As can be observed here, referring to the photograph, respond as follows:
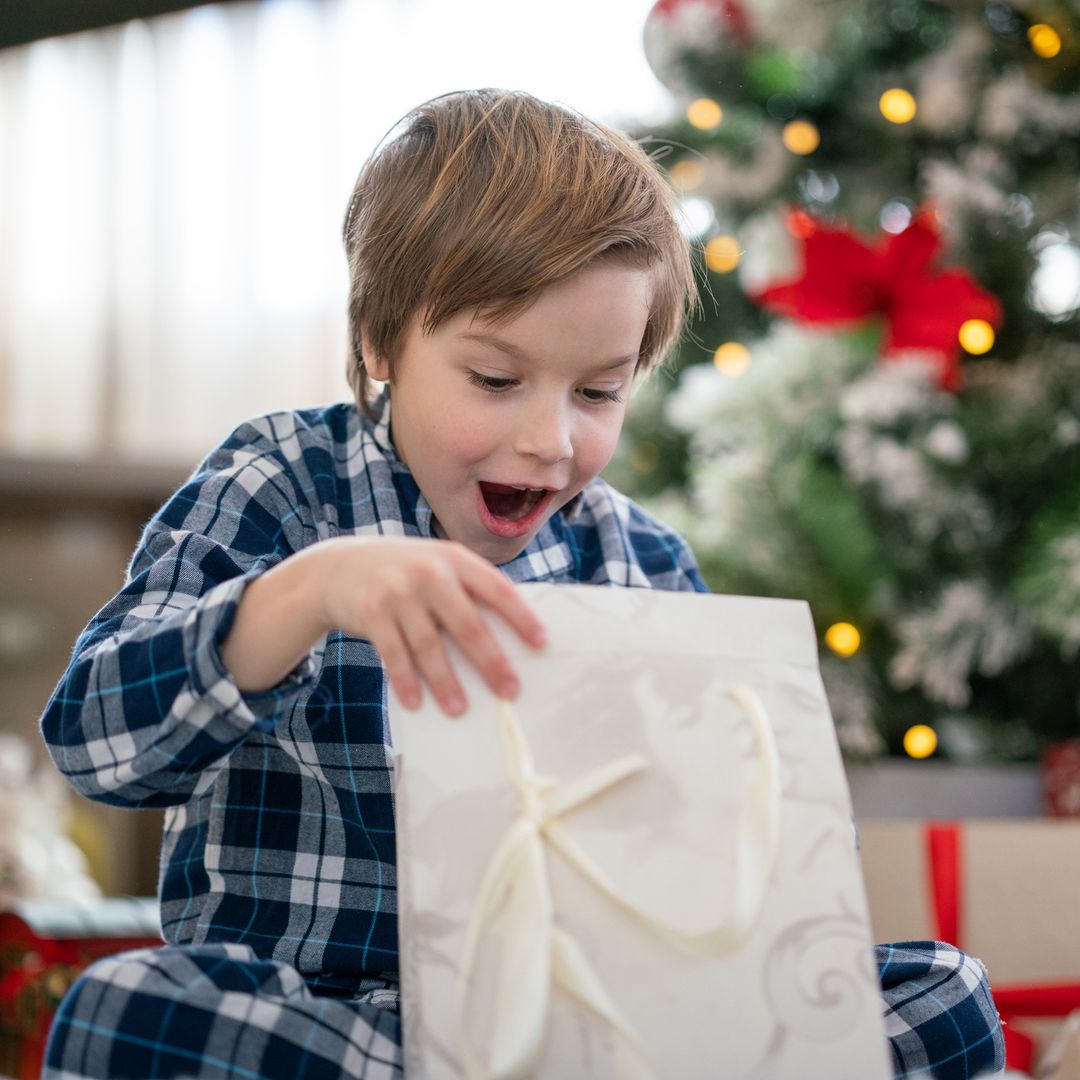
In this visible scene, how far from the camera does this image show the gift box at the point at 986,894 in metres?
1.13

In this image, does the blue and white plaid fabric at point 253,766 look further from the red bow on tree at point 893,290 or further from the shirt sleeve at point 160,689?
the red bow on tree at point 893,290

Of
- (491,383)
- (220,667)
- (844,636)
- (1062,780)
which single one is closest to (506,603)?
(220,667)

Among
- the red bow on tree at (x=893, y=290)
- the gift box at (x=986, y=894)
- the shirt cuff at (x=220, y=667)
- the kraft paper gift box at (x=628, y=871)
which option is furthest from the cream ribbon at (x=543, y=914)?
the red bow on tree at (x=893, y=290)

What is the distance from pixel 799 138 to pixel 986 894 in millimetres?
889

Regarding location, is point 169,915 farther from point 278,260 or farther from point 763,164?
point 278,260

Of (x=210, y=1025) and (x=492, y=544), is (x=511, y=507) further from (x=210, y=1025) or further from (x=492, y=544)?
(x=210, y=1025)

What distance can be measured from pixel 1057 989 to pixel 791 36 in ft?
3.48

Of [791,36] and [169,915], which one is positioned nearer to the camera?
[169,915]

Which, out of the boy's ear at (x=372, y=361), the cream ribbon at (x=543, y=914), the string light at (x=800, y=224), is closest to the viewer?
the cream ribbon at (x=543, y=914)

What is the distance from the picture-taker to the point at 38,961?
112 centimetres

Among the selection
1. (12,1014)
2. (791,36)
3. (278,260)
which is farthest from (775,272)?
(12,1014)

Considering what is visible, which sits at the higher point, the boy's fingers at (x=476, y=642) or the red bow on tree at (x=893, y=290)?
the red bow on tree at (x=893, y=290)

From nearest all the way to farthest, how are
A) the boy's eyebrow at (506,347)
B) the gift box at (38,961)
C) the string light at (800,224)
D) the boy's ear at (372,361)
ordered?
1. the boy's eyebrow at (506,347)
2. the boy's ear at (372,361)
3. the gift box at (38,961)
4. the string light at (800,224)

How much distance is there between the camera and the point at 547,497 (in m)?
0.78
